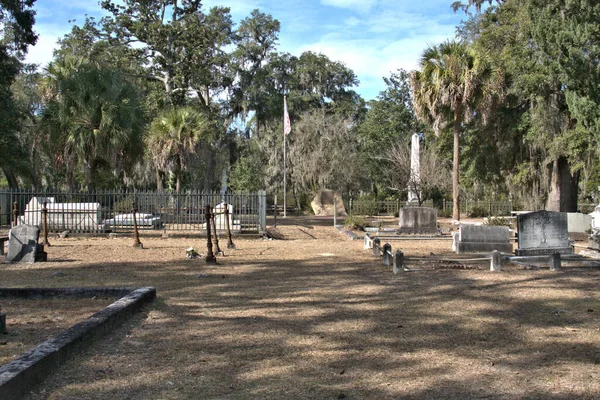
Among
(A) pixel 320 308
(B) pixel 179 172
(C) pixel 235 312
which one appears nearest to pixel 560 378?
(A) pixel 320 308

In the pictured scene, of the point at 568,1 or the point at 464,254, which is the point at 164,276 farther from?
the point at 568,1

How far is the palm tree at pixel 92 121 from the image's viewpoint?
22.1 metres

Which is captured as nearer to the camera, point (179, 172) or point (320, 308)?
point (320, 308)

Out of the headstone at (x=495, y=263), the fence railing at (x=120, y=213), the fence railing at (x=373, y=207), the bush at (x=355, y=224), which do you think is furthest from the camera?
the fence railing at (x=373, y=207)

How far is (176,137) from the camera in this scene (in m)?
27.8

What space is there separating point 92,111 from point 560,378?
805 inches

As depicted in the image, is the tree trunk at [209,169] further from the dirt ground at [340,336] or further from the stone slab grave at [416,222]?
the dirt ground at [340,336]

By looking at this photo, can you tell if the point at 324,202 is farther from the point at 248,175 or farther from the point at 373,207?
the point at 248,175

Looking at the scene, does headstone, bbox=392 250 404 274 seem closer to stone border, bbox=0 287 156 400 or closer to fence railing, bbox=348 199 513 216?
stone border, bbox=0 287 156 400

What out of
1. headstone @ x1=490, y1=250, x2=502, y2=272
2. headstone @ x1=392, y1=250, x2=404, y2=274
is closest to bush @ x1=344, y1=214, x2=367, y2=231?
headstone @ x1=490, y1=250, x2=502, y2=272

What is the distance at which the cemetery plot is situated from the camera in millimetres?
5445

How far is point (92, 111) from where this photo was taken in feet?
72.3

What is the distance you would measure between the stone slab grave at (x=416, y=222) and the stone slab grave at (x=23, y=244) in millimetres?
12755

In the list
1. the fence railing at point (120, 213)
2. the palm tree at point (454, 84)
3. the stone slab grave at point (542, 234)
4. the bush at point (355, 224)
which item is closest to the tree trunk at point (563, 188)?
the palm tree at point (454, 84)
